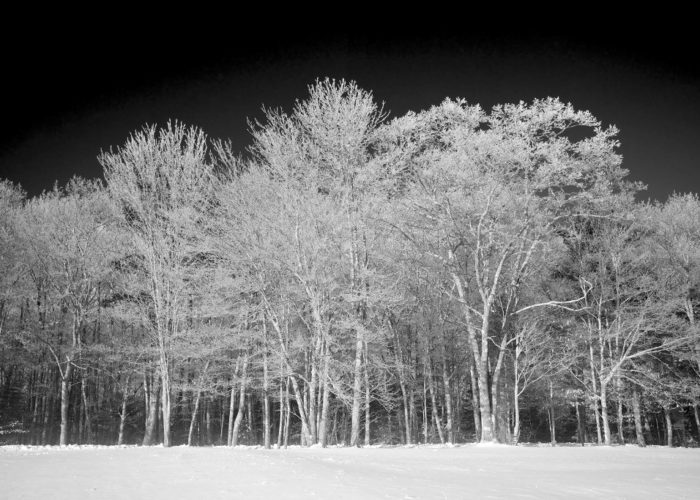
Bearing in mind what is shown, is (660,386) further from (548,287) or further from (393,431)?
(393,431)

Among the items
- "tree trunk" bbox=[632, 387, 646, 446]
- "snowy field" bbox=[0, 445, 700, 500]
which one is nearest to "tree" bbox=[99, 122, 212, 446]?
"snowy field" bbox=[0, 445, 700, 500]

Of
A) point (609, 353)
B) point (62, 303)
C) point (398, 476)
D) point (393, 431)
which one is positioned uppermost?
point (62, 303)

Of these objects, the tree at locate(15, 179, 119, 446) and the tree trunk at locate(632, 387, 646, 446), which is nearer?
the tree trunk at locate(632, 387, 646, 446)

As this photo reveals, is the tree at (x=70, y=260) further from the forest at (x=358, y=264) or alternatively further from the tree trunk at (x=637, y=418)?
the tree trunk at (x=637, y=418)

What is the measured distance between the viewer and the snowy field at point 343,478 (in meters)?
5.87

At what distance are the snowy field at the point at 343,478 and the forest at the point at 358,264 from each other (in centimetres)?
602

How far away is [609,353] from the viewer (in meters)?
22.8

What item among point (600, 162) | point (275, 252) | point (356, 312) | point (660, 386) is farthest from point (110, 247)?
point (660, 386)

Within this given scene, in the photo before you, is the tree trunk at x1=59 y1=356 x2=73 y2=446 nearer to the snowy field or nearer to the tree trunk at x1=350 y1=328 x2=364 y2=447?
the snowy field

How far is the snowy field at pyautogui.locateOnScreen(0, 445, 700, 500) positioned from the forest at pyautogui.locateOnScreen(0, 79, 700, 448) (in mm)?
6023

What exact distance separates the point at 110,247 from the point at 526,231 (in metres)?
19.2

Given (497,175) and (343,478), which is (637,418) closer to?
(497,175)

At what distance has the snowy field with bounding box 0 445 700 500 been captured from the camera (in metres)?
5.87

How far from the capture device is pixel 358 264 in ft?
58.3
